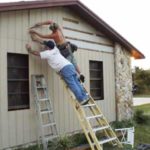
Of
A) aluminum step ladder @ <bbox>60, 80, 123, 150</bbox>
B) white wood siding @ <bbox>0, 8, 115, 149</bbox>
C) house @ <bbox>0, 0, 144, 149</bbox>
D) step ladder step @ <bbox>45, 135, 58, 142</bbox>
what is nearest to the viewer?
white wood siding @ <bbox>0, 8, 115, 149</bbox>

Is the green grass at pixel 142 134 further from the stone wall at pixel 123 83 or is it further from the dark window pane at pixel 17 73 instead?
the dark window pane at pixel 17 73

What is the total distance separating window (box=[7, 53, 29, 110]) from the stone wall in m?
5.95

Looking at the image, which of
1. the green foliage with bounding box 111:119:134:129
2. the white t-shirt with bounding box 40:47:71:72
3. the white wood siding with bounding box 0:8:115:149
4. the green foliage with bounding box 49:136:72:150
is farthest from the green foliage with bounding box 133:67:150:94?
the green foliage with bounding box 49:136:72:150

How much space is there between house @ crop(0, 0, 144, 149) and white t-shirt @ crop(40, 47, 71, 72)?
0.58m

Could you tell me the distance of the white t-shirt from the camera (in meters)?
10.8

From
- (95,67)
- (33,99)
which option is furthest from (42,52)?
(95,67)

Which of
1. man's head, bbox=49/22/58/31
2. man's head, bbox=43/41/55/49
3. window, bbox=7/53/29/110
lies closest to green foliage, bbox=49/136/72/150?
window, bbox=7/53/29/110

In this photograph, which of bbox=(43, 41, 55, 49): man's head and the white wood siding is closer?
the white wood siding

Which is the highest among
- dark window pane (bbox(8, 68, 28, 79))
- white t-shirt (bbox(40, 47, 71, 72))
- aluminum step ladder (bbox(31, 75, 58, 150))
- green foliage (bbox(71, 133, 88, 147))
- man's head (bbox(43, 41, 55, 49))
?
man's head (bbox(43, 41, 55, 49))

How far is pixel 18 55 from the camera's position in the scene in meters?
10.8

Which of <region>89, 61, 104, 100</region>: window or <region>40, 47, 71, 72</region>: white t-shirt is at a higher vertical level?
<region>40, 47, 71, 72</region>: white t-shirt

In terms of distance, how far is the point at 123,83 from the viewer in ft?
55.2

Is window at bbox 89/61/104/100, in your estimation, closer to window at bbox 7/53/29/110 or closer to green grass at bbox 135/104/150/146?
green grass at bbox 135/104/150/146

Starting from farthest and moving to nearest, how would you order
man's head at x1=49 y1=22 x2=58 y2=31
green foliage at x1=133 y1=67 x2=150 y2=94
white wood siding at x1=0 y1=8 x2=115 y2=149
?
green foliage at x1=133 y1=67 x2=150 y2=94
man's head at x1=49 y1=22 x2=58 y2=31
white wood siding at x1=0 y1=8 x2=115 y2=149
